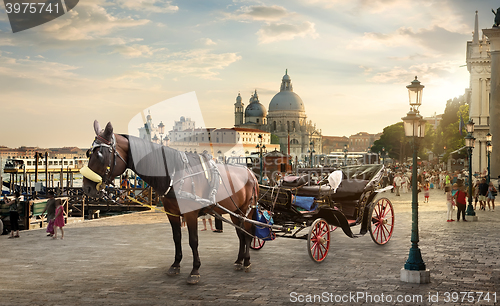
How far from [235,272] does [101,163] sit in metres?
2.94

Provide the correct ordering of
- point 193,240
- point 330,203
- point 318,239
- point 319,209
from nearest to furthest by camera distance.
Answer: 1. point 193,240
2. point 318,239
3. point 319,209
4. point 330,203

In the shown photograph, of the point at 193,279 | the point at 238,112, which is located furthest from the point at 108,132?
the point at 238,112

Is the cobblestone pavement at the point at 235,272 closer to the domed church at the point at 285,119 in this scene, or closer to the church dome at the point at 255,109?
the domed church at the point at 285,119

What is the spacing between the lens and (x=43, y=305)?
604 centimetres

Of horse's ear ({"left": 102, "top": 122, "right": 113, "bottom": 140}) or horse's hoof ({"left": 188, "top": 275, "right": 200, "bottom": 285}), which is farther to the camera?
horse's hoof ({"left": 188, "top": 275, "right": 200, "bottom": 285})

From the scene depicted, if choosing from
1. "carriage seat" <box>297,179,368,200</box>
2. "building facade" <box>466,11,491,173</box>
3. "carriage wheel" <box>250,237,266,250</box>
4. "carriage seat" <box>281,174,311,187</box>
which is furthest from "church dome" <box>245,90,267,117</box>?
"carriage wheel" <box>250,237,266,250</box>

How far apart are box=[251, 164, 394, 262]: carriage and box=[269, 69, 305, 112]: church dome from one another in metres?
165

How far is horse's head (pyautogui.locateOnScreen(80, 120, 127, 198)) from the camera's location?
20.2 ft

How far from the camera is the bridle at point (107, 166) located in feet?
20.2

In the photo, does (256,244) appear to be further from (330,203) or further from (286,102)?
(286,102)

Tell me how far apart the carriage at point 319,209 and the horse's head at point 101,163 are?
2918 mm

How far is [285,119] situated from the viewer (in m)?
173

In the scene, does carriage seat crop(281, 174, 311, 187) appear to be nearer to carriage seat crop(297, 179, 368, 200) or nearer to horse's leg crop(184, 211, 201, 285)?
carriage seat crop(297, 179, 368, 200)

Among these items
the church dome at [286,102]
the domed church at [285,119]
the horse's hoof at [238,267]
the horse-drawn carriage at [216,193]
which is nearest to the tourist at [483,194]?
the horse-drawn carriage at [216,193]
